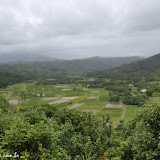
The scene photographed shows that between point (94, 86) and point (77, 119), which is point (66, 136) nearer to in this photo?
point (77, 119)

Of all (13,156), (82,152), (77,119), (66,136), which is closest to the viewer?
(13,156)

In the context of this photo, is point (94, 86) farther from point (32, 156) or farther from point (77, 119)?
point (32, 156)

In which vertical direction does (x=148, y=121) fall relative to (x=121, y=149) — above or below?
above

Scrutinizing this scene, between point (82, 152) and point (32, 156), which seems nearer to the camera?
point (32, 156)

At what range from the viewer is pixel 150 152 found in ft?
31.1

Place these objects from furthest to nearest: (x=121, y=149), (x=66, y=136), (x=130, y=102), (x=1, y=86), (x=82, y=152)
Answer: (x=1, y=86)
(x=130, y=102)
(x=66, y=136)
(x=82, y=152)
(x=121, y=149)

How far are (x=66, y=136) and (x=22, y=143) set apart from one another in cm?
1193

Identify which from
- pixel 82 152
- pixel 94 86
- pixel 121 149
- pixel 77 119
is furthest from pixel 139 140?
pixel 94 86

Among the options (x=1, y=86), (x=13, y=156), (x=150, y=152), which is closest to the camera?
(x=13, y=156)

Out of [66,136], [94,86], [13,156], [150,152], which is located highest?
[13,156]

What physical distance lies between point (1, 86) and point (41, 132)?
162986 millimetres

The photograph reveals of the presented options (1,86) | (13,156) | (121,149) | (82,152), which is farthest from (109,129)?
(1,86)

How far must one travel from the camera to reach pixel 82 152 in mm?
17344

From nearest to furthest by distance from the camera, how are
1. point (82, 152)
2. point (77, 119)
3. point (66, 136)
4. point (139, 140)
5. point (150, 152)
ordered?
point (150, 152) → point (139, 140) → point (82, 152) → point (66, 136) → point (77, 119)
